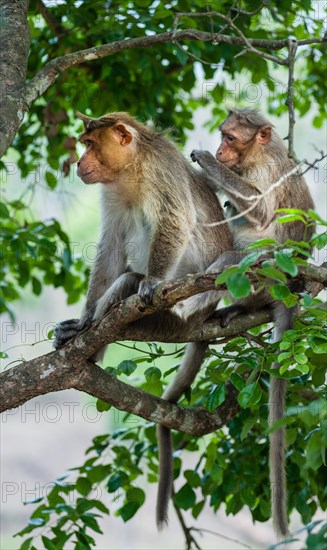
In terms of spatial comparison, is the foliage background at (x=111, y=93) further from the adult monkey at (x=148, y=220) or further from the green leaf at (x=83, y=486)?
the green leaf at (x=83, y=486)

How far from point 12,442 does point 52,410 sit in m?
3.15

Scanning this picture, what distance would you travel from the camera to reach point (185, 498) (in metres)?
6.33

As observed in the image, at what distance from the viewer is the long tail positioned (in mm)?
6215

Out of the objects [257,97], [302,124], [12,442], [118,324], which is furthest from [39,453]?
[118,324]

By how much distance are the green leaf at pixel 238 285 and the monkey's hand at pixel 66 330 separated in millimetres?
2069

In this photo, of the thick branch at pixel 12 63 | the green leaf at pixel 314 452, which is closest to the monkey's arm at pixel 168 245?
the thick branch at pixel 12 63

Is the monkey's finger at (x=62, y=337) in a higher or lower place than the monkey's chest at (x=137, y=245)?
lower

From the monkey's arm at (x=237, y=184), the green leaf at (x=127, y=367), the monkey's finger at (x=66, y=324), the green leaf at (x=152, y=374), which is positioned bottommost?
the green leaf at (x=127, y=367)

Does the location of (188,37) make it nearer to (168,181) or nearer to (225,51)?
(168,181)

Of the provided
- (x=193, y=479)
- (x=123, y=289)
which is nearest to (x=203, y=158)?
(x=123, y=289)

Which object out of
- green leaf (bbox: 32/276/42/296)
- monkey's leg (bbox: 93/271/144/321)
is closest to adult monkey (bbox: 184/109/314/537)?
monkey's leg (bbox: 93/271/144/321)

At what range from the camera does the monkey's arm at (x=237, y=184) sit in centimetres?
648

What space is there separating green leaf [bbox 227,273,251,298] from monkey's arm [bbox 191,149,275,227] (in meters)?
2.72

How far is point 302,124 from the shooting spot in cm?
2000
